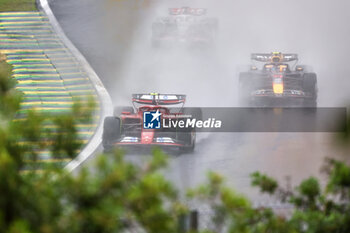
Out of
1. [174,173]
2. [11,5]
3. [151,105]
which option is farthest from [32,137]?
[11,5]

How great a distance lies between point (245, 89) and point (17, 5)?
1438 centimetres

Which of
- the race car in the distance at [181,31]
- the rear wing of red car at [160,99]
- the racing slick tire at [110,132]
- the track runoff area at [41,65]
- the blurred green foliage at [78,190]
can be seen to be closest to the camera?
the blurred green foliage at [78,190]

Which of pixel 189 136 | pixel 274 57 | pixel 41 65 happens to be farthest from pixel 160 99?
pixel 41 65

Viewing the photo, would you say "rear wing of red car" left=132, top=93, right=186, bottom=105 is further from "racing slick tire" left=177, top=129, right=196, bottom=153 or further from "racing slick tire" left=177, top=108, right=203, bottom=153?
"racing slick tire" left=177, top=129, right=196, bottom=153

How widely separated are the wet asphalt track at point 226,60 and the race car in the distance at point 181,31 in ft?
1.45

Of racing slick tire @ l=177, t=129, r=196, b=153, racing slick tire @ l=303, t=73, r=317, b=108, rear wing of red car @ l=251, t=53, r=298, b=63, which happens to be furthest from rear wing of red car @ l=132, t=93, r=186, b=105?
rear wing of red car @ l=251, t=53, r=298, b=63

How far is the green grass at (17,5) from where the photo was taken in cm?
3051

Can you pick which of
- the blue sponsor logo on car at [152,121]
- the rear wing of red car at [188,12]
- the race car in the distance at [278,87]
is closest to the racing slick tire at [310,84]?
the race car in the distance at [278,87]

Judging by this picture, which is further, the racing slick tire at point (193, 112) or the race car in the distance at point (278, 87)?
the race car in the distance at point (278, 87)

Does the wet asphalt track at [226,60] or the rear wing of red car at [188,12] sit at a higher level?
the rear wing of red car at [188,12]

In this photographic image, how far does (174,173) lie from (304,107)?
20.2 ft

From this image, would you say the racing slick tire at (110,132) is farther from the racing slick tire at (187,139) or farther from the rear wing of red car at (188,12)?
the rear wing of red car at (188,12)

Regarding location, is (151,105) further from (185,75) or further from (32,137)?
(32,137)

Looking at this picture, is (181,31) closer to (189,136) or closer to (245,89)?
(245,89)
